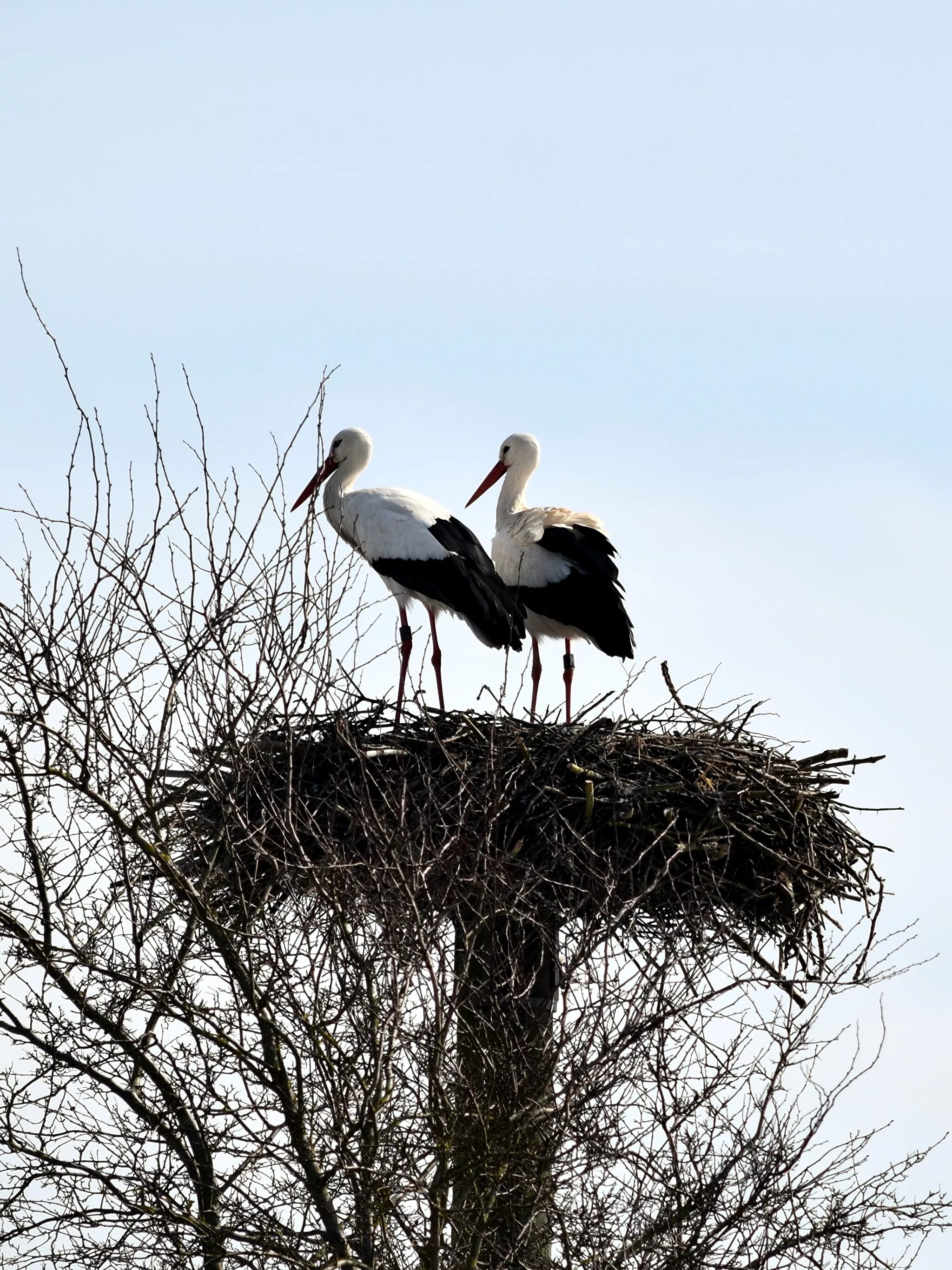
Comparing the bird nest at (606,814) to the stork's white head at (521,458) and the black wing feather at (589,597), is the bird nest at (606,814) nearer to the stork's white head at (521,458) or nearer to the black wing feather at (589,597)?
the black wing feather at (589,597)

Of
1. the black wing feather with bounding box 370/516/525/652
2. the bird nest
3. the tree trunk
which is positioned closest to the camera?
the tree trunk

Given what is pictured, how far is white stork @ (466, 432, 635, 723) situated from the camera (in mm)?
11023

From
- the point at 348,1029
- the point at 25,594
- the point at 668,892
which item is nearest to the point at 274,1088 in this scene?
the point at 348,1029

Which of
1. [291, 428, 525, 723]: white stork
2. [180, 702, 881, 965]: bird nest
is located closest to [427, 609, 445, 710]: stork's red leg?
[291, 428, 525, 723]: white stork

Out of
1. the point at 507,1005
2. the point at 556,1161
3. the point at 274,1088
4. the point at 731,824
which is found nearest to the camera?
the point at 274,1088

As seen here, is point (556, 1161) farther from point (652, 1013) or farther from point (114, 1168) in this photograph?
point (114, 1168)

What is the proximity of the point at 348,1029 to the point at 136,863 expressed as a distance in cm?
95

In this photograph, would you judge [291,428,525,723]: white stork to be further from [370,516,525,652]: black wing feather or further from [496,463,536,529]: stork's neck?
[496,463,536,529]: stork's neck

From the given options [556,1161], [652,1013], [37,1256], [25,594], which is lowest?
[37,1256]

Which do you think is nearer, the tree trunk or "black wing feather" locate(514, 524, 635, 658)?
the tree trunk

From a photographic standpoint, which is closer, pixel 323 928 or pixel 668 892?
pixel 323 928

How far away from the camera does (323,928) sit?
6.13m

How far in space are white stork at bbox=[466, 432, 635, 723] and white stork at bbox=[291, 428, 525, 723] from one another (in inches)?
10.7

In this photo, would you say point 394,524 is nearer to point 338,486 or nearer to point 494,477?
point 338,486
